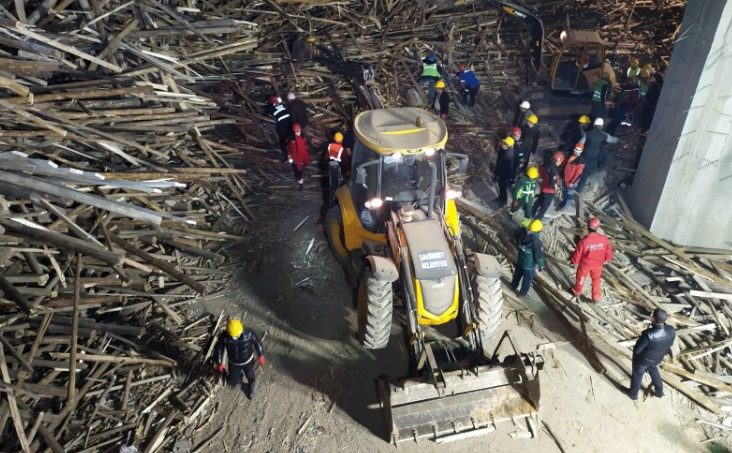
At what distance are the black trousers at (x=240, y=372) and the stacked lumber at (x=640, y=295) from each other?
4.45 meters

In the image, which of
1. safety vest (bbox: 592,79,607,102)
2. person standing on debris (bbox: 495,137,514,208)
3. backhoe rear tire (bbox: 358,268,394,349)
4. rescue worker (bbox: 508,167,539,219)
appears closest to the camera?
backhoe rear tire (bbox: 358,268,394,349)

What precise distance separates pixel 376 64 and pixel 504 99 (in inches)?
147

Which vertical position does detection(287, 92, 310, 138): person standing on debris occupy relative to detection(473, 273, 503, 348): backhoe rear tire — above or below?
above

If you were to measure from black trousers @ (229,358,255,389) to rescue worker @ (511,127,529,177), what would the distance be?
673 centimetres

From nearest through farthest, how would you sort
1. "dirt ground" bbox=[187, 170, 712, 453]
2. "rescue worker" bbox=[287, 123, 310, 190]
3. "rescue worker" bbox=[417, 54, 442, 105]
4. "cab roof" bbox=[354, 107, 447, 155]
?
"dirt ground" bbox=[187, 170, 712, 453] < "cab roof" bbox=[354, 107, 447, 155] < "rescue worker" bbox=[287, 123, 310, 190] < "rescue worker" bbox=[417, 54, 442, 105]

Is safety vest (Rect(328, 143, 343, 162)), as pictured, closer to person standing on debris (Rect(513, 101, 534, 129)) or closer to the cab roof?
the cab roof

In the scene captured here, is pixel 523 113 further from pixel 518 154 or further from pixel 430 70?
pixel 430 70

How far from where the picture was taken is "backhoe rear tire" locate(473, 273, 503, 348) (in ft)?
23.1

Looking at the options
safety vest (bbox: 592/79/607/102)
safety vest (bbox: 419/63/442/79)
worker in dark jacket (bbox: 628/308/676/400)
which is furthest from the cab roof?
safety vest (bbox: 592/79/607/102)

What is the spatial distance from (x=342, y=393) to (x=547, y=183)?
5732 millimetres

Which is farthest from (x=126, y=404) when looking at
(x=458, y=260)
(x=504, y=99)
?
(x=504, y=99)

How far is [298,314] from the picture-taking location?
8.58 metres

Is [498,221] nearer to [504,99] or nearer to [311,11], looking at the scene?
[504,99]

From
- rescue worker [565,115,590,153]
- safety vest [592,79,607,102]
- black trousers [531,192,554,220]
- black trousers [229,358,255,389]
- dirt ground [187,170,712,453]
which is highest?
safety vest [592,79,607,102]
